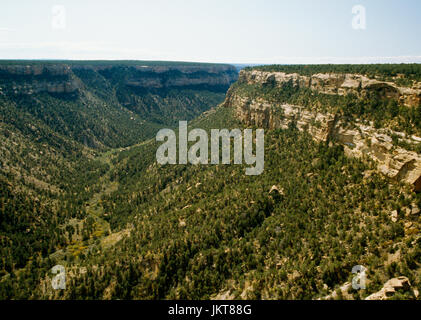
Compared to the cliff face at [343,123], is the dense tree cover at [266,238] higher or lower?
lower

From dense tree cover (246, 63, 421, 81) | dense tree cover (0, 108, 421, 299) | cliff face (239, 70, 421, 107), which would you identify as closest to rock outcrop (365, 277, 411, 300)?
dense tree cover (0, 108, 421, 299)

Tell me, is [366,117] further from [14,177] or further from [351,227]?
[14,177]

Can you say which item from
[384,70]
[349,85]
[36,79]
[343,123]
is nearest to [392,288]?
[343,123]

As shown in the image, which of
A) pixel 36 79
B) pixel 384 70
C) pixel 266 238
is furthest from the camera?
pixel 36 79

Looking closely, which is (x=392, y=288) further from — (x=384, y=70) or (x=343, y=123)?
(x=384, y=70)

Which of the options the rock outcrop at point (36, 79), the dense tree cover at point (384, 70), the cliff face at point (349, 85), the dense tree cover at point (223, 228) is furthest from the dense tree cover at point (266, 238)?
the rock outcrop at point (36, 79)

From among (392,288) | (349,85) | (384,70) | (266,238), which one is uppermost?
(384,70)

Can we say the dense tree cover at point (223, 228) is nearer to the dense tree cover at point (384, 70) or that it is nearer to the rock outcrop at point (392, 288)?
the rock outcrop at point (392, 288)

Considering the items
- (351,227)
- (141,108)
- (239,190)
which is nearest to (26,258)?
(239,190)
